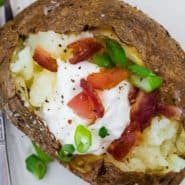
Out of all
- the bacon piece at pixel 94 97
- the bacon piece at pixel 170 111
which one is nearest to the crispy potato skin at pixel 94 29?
the bacon piece at pixel 170 111

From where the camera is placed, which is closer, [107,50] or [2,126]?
[107,50]

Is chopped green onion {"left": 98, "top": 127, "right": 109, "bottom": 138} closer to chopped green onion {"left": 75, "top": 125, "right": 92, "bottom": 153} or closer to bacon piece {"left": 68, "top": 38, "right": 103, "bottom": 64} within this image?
chopped green onion {"left": 75, "top": 125, "right": 92, "bottom": 153}

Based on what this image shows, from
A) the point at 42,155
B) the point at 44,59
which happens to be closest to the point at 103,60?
the point at 44,59

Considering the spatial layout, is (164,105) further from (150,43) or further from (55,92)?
(55,92)

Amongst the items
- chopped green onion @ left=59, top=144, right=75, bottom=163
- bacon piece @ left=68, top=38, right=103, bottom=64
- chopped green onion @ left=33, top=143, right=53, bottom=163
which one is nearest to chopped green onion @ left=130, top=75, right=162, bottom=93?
bacon piece @ left=68, top=38, right=103, bottom=64

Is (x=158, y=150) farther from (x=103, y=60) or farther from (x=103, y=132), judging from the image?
(x=103, y=60)

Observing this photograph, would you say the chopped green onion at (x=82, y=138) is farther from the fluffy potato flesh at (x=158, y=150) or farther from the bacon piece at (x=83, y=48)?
the bacon piece at (x=83, y=48)

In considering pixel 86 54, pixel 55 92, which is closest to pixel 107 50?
pixel 86 54
